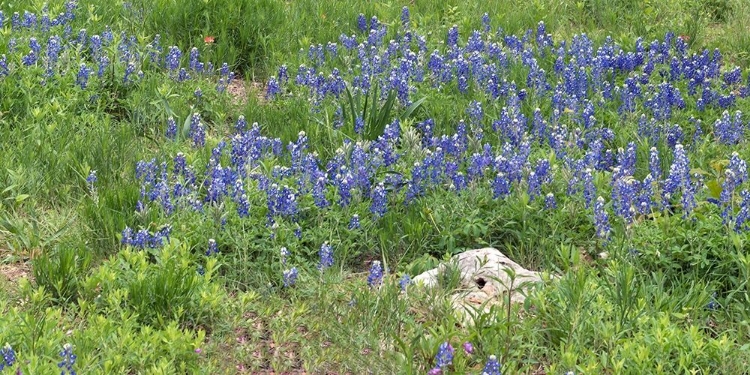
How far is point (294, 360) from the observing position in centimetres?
411

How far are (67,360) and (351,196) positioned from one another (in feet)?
6.20

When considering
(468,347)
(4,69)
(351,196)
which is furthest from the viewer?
(4,69)

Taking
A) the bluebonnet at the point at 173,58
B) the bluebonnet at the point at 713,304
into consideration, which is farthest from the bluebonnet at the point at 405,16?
the bluebonnet at the point at 713,304

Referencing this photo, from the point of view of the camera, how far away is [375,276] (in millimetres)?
4410

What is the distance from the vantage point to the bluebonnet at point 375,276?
4.41 m

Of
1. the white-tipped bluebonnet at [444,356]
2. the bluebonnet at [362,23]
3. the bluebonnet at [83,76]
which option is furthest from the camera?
the bluebonnet at [362,23]

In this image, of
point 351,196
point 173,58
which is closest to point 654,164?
point 351,196

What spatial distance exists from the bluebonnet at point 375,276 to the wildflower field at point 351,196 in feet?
0.04

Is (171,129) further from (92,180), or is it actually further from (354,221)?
(354,221)

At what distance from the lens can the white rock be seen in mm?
4426

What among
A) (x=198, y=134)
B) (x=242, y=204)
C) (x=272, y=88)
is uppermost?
(x=242, y=204)

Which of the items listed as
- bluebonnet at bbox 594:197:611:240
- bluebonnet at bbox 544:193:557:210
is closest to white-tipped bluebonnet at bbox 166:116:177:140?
bluebonnet at bbox 544:193:557:210

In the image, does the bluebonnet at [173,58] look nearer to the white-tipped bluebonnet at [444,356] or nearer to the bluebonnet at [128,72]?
the bluebonnet at [128,72]

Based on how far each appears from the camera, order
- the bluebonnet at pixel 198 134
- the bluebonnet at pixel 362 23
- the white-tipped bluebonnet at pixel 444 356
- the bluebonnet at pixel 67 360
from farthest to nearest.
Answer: the bluebonnet at pixel 362 23 < the bluebonnet at pixel 198 134 < the white-tipped bluebonnet at pixel 444 356 < the bluebonnet at pixel 67 360
